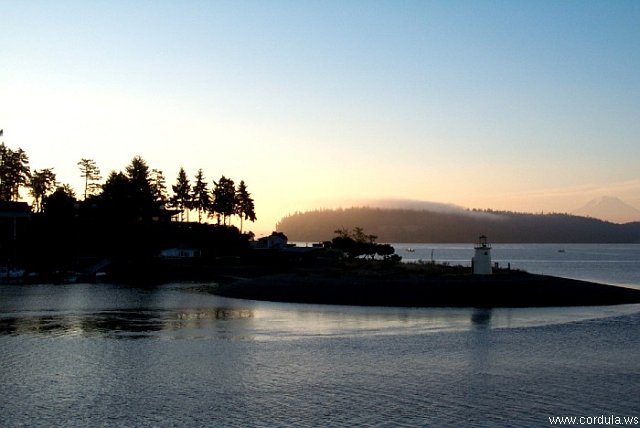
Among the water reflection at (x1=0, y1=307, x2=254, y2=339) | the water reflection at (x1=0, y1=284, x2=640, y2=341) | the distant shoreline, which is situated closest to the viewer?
the water reflection at (x1=0, y1=284, x2=640, y2=341)

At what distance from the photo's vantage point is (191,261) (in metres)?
128

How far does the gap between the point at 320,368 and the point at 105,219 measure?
102916 mm

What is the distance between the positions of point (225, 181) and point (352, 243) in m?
42.8

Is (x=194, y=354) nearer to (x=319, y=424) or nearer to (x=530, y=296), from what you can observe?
(x=319, y=424)

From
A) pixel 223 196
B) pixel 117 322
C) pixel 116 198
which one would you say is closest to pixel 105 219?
pixel 116 198

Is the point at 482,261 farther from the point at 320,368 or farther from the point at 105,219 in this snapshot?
the point at 105,219

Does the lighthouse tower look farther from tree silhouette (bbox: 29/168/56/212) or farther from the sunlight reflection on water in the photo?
tree silhouette (bbox: 29/168/56/212)

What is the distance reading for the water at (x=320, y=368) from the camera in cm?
2302

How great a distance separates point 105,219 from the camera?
413 feet

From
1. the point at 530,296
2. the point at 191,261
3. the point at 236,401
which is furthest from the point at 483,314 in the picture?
the point at 191,261

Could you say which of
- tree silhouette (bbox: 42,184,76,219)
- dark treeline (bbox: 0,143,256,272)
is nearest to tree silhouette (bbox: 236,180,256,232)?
dark treeline (bbox: 0,143,256,272)

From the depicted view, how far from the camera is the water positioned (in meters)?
23.0

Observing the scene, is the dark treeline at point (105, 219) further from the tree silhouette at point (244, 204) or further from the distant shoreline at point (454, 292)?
the distant shoreline at point (454, 292)

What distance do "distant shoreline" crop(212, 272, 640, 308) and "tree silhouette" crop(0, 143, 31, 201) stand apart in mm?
106776
